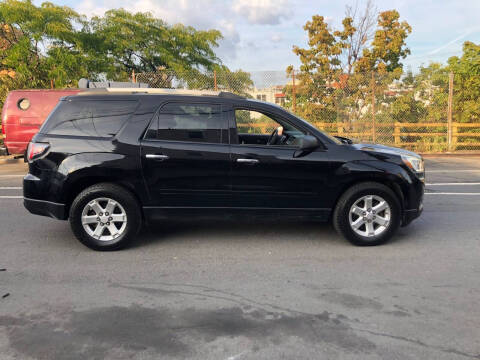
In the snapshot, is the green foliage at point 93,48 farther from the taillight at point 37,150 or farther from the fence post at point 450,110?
the taillight at point 37,150

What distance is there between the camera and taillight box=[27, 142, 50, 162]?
15.8ft

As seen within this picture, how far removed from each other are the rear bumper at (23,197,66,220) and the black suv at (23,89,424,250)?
0.04ft

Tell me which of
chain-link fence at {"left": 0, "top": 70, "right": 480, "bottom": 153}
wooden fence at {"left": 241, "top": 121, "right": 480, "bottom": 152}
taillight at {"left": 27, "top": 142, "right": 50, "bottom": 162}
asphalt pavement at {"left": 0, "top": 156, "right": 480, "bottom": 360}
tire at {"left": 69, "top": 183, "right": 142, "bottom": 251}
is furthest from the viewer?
wooden fence at {"left": 241, "top": 121, "right": 480, "bottom": 152}

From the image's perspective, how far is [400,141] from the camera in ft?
50.0

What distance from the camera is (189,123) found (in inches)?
192

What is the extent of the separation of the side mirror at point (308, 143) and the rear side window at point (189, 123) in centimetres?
89

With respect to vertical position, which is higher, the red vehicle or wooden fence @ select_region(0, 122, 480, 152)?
the red vehicle

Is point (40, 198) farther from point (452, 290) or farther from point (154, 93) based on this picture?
point (452, 290)

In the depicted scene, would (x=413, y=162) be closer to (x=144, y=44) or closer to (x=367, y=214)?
(x=367, y=214)

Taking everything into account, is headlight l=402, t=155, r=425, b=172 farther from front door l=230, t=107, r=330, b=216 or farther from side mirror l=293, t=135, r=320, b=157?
side mirror l=293, t=135, r=320, b=157

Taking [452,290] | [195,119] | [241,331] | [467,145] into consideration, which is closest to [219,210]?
[195,119]

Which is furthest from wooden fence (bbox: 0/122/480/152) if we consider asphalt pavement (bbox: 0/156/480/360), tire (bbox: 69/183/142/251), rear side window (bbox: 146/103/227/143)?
tire (bbox: 69/183/142/251)

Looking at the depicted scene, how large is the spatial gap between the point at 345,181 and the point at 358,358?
2.48 meters

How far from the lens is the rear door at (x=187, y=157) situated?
477 cm
